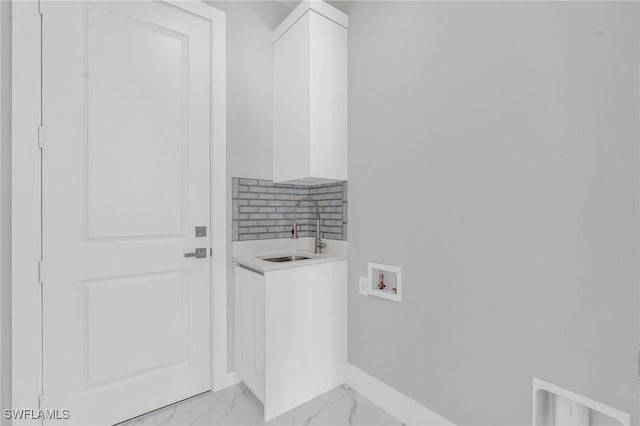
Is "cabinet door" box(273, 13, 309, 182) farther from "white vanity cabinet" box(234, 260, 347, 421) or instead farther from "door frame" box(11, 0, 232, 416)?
"door frame" box(11, 0, 232, 416)

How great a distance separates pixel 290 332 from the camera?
173 centimetres

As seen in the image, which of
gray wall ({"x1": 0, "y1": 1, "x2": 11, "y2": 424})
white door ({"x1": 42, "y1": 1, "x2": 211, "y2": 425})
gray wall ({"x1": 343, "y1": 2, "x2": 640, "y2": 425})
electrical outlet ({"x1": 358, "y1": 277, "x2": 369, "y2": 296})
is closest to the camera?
gray wall ({"x1": 343, "y1": 2, "x2": 640, "y2": 425})

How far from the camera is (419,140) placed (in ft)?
5.22

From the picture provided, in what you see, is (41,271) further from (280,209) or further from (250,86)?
(250,86)

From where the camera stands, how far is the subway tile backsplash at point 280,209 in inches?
80.4

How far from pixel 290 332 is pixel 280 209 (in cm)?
90

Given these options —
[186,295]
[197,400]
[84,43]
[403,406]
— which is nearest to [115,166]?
[84,43]

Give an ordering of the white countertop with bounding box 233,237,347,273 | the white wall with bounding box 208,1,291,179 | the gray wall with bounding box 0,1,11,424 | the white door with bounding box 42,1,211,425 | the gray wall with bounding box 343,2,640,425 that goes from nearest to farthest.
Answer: the gray wall with bounding box 343,2,640,425, the gray wall with bounding box 0,1,11,424, the white door with bounding box 42,1,211,425, the white countertop with bounding box 233,237,347,273, the white wall with bounding box 208,1,291,179

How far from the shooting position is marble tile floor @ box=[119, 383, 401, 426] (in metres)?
1.63

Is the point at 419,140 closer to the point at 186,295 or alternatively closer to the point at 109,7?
the point at 186,295

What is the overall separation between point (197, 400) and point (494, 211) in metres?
1.99

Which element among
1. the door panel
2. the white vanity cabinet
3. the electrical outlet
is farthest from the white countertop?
the door panel

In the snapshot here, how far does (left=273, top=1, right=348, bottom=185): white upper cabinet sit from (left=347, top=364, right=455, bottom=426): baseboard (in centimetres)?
132

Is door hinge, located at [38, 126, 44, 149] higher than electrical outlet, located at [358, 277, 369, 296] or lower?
higher
